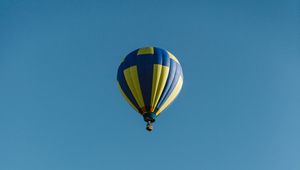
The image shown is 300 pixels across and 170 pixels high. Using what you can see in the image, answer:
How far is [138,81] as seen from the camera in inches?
885

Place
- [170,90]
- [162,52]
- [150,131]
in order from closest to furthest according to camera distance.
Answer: [150,131], [170,90], [162,52]

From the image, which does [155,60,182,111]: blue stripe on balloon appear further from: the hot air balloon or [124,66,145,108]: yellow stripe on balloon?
[124,66,145,108]: yellow stripe on balloon

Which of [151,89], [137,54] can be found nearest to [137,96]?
[151,89]

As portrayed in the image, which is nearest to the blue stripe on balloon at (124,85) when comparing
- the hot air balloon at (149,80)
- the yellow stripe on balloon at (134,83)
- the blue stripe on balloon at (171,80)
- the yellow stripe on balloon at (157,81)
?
the hot air balloon at (149,80)

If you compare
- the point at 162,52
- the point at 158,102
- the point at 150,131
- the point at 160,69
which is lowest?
the point at 150,131

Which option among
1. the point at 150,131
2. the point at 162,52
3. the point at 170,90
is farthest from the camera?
the point at 162,52

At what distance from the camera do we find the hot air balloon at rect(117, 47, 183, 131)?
21734 mm

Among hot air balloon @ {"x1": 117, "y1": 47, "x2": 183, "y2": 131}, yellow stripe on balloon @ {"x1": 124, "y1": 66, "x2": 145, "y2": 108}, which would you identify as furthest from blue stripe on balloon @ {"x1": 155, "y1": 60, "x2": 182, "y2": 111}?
yellow stripe on balloon @ {"x1": 124, "y1": 66, "x2": 145, "y2": 108}

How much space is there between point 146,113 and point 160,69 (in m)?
3.03

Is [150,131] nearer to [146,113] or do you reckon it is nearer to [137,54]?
[146,113]

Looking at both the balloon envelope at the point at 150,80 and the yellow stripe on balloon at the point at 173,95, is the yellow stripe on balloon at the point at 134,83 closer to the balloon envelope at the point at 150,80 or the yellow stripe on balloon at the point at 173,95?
the balloon envelope at the point at 150,80

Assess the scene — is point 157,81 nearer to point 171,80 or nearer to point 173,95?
point 171,80

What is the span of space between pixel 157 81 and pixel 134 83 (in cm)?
137

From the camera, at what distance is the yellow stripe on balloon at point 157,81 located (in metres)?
21.8
